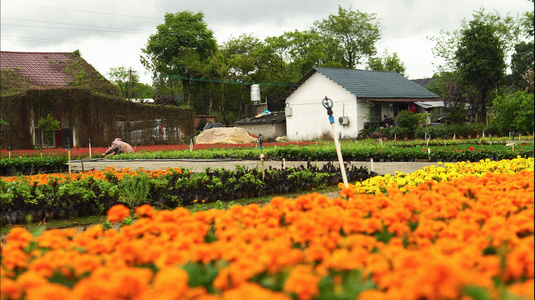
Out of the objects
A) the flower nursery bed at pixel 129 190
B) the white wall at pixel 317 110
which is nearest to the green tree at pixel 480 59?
the white wall at pixel 317 110

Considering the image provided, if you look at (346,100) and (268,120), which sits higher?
(346,100)

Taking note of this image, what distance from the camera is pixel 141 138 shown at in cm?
3316

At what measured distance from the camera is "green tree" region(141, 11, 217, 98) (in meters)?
52.7

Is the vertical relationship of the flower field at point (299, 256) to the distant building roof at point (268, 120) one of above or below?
below

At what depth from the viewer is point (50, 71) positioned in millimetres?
38844

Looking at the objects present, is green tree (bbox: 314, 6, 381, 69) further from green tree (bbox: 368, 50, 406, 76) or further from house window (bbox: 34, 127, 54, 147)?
house window (bbox: 34, 127, 54, 147)

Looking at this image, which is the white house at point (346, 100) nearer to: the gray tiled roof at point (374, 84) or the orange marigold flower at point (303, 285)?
the gray tiled roof at point (374, 84)

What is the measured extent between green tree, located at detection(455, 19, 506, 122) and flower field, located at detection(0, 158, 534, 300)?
1499 inches

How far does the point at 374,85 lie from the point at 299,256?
39.4 meters

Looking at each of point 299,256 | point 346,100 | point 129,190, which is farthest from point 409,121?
point 299,256

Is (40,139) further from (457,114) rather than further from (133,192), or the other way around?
(133,192)

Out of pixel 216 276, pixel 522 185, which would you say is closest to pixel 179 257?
pixel 216 276

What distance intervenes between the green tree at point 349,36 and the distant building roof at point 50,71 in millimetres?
30100

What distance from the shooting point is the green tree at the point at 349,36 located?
61.6 m
